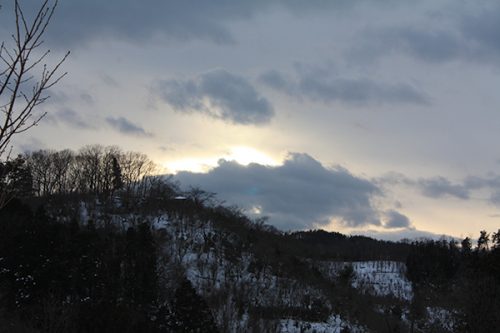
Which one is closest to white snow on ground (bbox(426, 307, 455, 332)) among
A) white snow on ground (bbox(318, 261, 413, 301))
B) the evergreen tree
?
the evergreen tree

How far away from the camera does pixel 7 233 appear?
4994 cm

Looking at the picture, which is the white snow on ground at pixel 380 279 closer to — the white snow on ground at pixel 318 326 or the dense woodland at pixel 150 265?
the dense woodland at pixel 150 265

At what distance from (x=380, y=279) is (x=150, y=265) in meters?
137

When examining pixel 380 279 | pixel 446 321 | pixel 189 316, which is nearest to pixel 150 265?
pixel 189 316

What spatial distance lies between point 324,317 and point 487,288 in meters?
84.9

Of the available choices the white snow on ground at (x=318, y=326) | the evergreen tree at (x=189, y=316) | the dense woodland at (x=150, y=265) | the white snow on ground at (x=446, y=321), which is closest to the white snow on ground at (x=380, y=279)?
the dense woodland at (x=150, y=265)

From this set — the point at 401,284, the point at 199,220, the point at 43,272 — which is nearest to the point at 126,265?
the point at 43,272

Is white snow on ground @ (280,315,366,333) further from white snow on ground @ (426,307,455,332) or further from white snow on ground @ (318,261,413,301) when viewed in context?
white snow on ground @ (318,261,413,301)

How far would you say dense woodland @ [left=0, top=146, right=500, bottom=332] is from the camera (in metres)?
35.9

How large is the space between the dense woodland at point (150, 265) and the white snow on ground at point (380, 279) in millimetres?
5889

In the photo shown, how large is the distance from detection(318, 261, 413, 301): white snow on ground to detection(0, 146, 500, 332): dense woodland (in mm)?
5889

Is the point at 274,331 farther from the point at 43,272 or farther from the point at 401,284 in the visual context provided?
the point at 401,284

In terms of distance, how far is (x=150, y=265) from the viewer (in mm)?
64000

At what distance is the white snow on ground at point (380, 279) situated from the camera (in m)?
160
